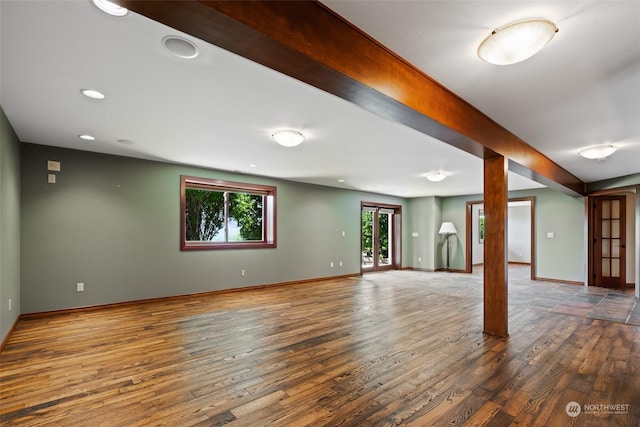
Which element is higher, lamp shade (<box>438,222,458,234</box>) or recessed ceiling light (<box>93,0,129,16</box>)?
recessed ceiling light (<box>93,0,129,16</box>)

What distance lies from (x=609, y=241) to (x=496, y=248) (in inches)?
235

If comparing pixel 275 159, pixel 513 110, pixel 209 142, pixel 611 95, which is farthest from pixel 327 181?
pixel 611 95

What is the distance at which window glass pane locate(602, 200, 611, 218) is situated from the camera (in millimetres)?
7371

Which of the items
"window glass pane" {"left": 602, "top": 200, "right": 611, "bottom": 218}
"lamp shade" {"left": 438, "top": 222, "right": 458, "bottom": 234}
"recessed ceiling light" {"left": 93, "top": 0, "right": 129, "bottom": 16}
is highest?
"recessed ceiling light" {"left": 93, "top": 0, "right": 129, "bottom": 16}

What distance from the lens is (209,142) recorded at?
416 centimetres

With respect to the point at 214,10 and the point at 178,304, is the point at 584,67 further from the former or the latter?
the point at 178,304

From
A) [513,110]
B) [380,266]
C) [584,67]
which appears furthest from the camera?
[380,266]

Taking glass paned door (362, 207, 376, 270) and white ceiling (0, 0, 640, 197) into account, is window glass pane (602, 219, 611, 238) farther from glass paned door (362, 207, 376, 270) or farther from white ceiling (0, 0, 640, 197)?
glass paned door (362, 207, 376, 270)

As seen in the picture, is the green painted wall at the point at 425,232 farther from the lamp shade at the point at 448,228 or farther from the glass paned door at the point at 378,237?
the glass paned door at the point at 378,237

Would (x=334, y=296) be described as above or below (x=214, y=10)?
below

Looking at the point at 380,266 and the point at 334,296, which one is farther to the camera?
the point at 380,266

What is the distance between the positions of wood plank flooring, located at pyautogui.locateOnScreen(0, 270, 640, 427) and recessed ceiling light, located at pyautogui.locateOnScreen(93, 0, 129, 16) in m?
2.41

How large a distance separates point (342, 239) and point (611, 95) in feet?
20.4

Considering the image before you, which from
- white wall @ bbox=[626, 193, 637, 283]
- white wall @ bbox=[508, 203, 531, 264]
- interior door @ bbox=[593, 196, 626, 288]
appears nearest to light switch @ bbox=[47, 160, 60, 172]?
interior door @ bbox=[593, 196, 626, 288]
